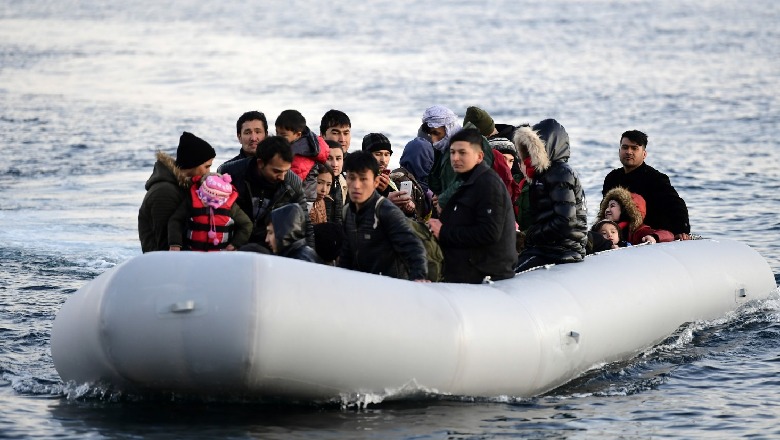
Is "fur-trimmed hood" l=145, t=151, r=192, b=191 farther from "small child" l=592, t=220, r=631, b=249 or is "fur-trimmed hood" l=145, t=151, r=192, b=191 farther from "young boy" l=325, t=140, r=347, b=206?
"small child" l=592, t=220, r=631, b=249

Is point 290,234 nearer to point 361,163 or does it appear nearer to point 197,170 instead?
point 361,163

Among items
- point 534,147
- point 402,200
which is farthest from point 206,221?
point 534,147

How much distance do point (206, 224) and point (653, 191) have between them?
16.2 feet

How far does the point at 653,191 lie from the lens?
12672 millimetres

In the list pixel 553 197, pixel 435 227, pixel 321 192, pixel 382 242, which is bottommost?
pixel 382 242

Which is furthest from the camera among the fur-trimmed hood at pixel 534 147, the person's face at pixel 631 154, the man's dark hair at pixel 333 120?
the person's face at pixel 631 154

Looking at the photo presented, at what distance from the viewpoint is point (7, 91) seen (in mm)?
32625

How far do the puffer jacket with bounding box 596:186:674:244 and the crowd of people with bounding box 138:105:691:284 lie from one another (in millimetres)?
1389

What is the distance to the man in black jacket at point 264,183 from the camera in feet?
31.6

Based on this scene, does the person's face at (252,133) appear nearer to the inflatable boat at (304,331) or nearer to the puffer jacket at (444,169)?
the puffer jacket at (444,169)

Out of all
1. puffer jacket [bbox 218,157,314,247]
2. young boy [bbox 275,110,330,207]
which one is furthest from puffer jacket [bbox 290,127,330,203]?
puffer jacket [bbox 218,157,314,247]

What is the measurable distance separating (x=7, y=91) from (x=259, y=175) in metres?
24.4

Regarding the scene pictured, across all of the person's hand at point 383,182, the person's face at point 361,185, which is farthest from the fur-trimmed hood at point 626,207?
the person's face at point 361,185

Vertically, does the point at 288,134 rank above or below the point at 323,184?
above
